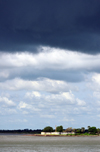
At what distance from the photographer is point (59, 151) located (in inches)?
3762

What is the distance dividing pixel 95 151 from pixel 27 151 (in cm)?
2267

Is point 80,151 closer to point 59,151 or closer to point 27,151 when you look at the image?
point 59,151

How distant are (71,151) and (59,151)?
4.29 meters

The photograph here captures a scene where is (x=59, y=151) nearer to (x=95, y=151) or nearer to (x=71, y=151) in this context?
(x=71, y=151)

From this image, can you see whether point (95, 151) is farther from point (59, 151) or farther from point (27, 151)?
point (27, 151)

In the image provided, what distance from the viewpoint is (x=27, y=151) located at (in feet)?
306

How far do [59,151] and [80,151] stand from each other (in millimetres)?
7560

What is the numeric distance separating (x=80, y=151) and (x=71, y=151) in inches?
129

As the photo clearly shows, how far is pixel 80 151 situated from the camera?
92625mm

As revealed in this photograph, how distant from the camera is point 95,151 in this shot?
9150 cm

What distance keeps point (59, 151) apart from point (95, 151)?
1248 cm

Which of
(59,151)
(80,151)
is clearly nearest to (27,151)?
(59,151)

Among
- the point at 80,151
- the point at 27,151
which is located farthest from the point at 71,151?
the point at 27,151

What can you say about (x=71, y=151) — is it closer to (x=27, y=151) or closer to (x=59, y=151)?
(x=59, y=151)
